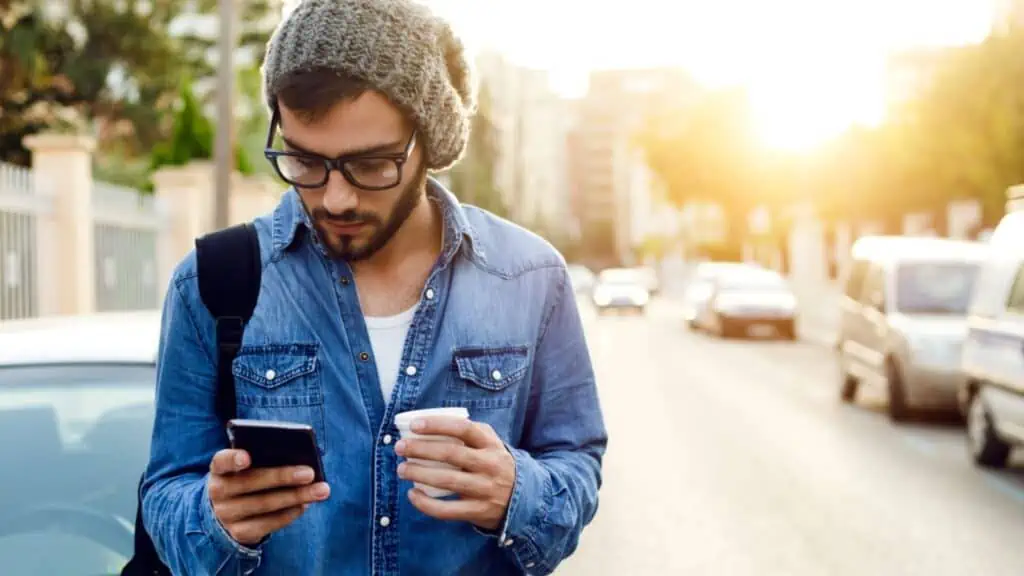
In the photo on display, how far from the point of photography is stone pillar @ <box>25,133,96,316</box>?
12.3 metres

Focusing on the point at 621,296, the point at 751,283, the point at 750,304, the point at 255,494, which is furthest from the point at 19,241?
the point at 621,296

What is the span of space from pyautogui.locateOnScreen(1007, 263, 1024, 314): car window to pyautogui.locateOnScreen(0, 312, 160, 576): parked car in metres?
7.19

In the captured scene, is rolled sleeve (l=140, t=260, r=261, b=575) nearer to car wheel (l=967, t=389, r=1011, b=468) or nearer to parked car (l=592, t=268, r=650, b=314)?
car wheel (l=967, t=389, r=1011, b=468)

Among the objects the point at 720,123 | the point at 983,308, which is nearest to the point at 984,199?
the point at 983,308

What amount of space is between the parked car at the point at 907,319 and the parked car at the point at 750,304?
36.3ft

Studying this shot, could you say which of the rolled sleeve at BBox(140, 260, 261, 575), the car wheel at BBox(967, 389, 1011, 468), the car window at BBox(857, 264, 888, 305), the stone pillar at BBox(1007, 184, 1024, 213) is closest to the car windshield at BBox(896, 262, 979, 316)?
the car window at BBox(857, 264, 888, 305)

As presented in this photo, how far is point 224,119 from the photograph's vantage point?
14.6 m

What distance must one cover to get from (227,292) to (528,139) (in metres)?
141

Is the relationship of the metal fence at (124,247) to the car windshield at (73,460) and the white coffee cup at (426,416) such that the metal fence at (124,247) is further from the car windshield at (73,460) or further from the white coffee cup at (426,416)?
the white coffee cup at (426,416)

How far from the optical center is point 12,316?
11.5 metres

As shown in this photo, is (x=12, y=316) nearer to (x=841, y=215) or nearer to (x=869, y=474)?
(x=869, y=474)

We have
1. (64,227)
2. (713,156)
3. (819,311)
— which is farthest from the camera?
(713,156)

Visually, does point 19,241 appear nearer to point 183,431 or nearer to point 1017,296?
point 1017,296

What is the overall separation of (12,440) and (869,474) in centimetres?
764
